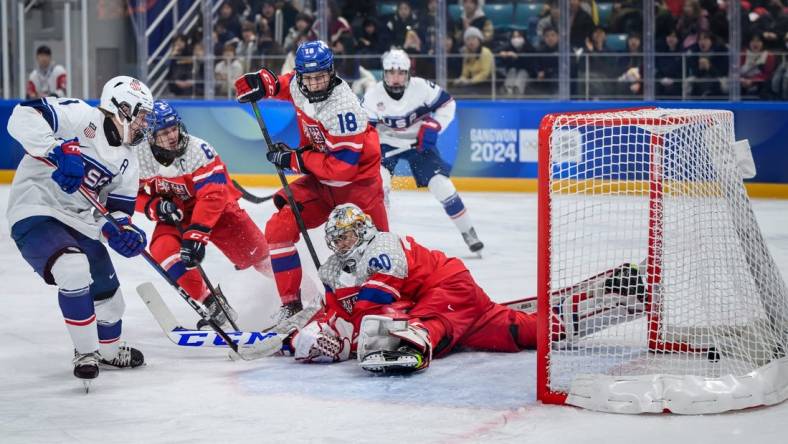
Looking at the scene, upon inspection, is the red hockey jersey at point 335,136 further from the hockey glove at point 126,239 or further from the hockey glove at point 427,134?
the hockey glove at point 427,134

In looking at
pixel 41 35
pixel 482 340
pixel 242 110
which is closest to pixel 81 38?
pixel 41 35

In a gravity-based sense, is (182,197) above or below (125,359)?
above

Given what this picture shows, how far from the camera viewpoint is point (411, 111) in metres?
7.28

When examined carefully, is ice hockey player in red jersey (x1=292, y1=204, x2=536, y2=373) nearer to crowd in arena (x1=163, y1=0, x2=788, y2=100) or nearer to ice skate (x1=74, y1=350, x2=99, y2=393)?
ice skate (x1=74, y1=350, x2=99, y2=393)

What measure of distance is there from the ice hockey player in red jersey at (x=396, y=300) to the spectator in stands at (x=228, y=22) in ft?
19.2

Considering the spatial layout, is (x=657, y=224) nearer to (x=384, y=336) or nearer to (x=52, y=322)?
(x=384, y=336)

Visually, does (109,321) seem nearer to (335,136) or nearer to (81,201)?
(81,201)

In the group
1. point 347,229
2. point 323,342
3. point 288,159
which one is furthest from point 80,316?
point 288,159

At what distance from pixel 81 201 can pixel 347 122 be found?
52.0 inches

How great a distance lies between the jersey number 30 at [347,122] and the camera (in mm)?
5055

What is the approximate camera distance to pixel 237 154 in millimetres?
9930

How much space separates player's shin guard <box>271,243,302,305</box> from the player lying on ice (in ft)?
1.91

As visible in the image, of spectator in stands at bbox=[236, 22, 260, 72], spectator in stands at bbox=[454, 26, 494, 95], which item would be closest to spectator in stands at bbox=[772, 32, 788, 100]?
spectator in stands at bbox=[454, 26, 494, 95]

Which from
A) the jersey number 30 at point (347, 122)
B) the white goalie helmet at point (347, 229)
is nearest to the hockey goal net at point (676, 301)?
the white goalie helmet at point (347, 229)
